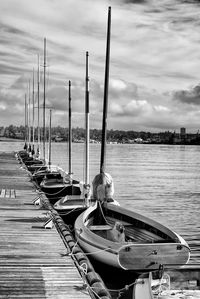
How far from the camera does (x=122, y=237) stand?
13828 mm

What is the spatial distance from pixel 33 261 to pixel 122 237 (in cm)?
338

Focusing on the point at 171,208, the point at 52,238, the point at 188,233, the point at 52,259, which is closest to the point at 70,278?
the point at 52,259

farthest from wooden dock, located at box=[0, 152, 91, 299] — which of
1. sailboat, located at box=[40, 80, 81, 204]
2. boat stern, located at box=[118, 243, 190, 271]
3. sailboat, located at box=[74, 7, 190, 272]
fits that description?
sailboat, located at box=[40, 80, 81, 204]

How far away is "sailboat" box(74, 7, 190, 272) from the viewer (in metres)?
10.8

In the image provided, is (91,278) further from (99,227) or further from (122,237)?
(99,227)

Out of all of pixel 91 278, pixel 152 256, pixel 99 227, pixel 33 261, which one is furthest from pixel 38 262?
pixel 99 227

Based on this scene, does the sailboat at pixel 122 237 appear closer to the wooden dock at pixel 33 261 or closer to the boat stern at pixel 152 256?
the boat stern at pixel 152 256

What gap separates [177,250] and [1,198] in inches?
506

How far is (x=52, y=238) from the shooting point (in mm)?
13773

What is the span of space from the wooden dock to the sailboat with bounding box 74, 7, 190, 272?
92 cm

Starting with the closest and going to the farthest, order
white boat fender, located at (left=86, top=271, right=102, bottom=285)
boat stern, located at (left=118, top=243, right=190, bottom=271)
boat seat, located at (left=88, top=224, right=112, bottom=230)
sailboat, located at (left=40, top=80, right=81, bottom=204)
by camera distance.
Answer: white boat fender, located at (left=86, top=271, right=102, bottom=285) < boat stern, located at (left=118, top=243, right=190, bottom=271) < boat seat, located at (left=88, top=224, right=112, bottom=230) < sailboat, located at (left=40, top=80, right=81, bottom=204)

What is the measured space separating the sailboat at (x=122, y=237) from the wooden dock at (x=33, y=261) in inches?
36.2

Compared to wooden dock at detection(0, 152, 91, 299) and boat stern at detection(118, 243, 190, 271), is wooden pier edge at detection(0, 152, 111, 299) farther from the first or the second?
boat stern at detection(118, 243, 190, 271)

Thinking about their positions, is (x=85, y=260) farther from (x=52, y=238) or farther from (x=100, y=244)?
(x=52, y=238)
